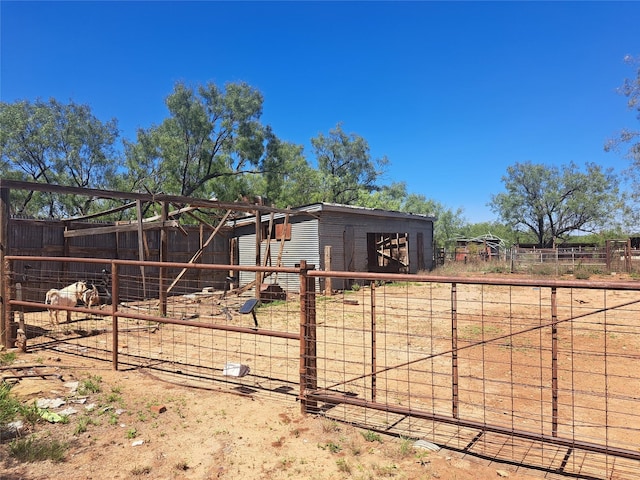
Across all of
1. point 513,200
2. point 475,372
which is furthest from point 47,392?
point 513,200

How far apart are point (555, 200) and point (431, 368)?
126 ft

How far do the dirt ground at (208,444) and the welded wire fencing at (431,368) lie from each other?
0.28m

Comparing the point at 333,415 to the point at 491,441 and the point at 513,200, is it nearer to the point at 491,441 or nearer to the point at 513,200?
the point at 491,441

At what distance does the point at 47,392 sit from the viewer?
180 inches

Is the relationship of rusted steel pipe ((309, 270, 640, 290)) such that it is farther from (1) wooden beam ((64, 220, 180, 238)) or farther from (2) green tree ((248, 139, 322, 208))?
(2) green tree ((248, 139, 322, 208))

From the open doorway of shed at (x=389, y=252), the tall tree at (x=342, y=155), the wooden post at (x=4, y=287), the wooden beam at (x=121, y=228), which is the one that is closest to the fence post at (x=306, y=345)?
the wooden post at (x=4, y=287)

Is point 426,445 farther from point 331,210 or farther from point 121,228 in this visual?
point 331,210

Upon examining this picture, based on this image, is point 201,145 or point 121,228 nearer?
point 121,228

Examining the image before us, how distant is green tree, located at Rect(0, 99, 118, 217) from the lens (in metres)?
19.6

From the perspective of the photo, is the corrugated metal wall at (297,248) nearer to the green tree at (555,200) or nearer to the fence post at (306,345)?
the fence post at (306,345)

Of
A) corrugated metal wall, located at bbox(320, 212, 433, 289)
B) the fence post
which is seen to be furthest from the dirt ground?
corrugated metal wall, located at bbox(320, 212, 433, 289)

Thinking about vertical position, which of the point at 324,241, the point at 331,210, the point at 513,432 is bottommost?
the point at 513,432

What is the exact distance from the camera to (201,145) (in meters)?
22.7

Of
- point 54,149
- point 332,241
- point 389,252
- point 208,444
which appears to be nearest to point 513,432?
point 208,444
